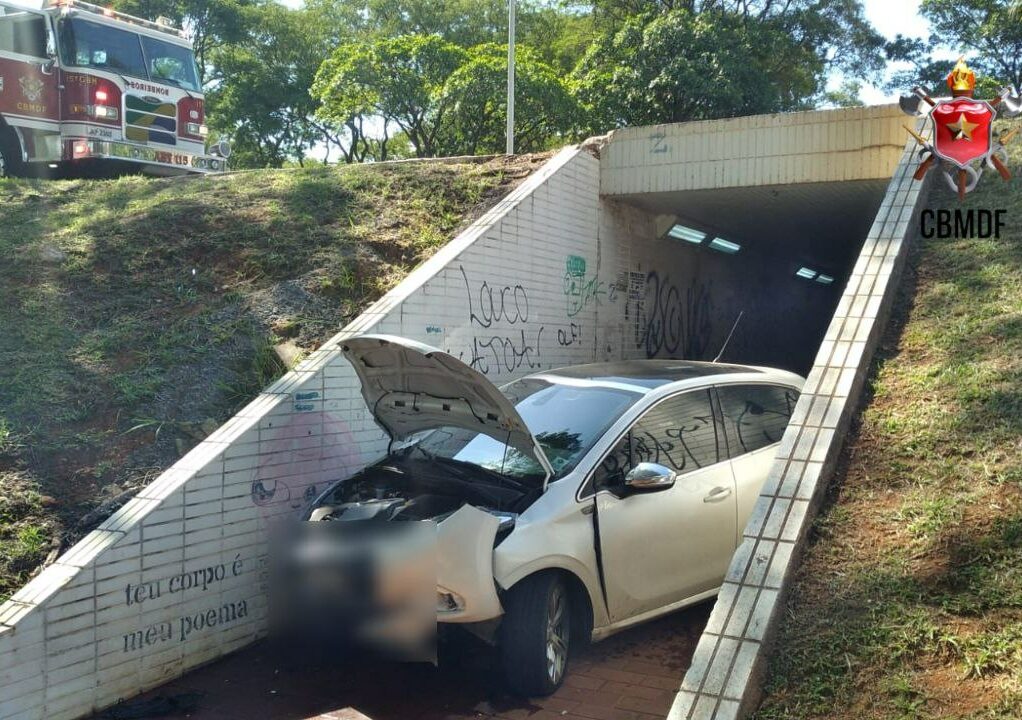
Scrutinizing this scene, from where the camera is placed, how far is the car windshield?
524 cm

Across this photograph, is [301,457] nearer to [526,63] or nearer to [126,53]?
[126,53]

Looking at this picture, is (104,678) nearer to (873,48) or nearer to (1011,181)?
(1011,181)

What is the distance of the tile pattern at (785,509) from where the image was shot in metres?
3.70

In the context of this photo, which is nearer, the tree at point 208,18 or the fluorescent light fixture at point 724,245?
the fluorescent light fixture at point 724,245

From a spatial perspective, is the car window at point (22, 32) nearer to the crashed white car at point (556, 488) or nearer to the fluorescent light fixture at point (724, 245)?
the fluorescent light fixture at point (724, 245)

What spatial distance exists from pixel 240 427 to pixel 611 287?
622 centimetres

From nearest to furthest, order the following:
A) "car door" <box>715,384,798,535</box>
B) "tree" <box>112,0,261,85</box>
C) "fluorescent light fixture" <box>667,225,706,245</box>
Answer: "car door" <box>715,384,798,535</box>
"fluorescent light fixture" <box>667,225,706,245</box>
"tree" <box>112,0,261,85</box>

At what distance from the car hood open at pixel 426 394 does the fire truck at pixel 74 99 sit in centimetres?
919

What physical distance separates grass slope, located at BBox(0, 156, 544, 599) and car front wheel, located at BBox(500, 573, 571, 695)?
2.79m

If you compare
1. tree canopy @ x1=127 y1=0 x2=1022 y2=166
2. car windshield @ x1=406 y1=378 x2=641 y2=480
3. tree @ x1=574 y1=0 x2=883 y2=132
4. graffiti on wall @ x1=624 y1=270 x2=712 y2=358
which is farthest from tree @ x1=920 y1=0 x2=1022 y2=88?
car windshield @ x1=406 y1=378 x2=641 y2=480

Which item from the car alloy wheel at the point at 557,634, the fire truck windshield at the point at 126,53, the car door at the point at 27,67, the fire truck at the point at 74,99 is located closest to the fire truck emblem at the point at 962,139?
the car alloy wheel at the point at 557,634

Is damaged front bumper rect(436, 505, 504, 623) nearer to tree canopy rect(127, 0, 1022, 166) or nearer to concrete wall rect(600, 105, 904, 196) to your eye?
concrete wall rect(600, 105, 904, 196)

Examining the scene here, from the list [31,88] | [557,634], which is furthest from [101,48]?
[557,634]

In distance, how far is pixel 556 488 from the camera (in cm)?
502
